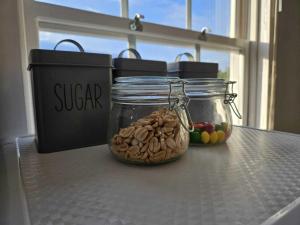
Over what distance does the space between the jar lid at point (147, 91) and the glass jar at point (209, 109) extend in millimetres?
100

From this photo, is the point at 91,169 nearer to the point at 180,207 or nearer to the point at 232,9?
the point at 180,207

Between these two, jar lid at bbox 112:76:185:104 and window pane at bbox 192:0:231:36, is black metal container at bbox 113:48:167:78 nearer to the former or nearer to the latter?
jar lid at bbox 112:76:185:104

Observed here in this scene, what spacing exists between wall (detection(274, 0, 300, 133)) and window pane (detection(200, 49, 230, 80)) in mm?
257

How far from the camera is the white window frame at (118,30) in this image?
0.64m

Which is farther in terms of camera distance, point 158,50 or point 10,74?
point 158,50

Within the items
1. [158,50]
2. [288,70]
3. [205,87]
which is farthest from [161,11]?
[288,70]

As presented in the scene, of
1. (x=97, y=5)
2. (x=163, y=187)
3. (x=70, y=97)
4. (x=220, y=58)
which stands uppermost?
(x=97, y=5)

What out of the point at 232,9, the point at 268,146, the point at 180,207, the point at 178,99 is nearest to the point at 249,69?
the point at 232,9

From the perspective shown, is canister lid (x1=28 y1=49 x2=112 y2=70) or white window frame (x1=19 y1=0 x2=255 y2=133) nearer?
canister lid (x1=28 y1=49 x2=112 y2=70)

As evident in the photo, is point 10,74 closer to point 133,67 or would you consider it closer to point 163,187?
point 133,67

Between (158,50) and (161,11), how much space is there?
0.16 meters

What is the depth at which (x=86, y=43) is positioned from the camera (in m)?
0.80

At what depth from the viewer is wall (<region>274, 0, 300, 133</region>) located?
123cm

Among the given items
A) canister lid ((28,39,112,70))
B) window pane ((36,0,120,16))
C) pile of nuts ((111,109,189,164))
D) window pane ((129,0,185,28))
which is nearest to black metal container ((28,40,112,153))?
canister lid ((28,39,112,70))
